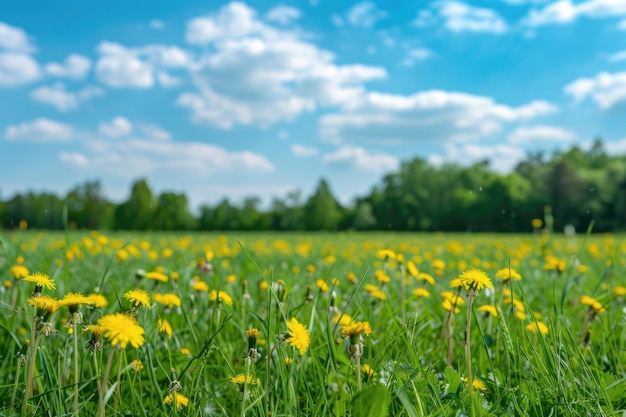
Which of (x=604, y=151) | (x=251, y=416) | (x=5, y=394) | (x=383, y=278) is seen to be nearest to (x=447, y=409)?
(x=251, y=416)

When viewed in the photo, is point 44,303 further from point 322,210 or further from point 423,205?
point 322,210

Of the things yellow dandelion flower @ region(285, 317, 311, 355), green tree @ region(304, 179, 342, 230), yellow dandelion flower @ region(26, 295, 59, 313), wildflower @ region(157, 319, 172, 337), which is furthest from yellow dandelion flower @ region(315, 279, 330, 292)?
green tree @ region(304, 179, 342, 230)

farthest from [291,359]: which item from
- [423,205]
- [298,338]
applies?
[423,205]

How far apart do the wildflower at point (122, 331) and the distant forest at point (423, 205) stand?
58.4ft

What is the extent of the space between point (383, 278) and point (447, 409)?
958 millimetres

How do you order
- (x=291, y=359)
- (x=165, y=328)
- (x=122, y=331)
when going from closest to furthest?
(x=122, y=331) → (x=291, y=359) → (x=165, y=328)

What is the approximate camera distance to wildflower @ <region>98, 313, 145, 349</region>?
824 millimetres

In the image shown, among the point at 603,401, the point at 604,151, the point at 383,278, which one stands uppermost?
the point at 604,151

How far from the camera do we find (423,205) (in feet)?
106

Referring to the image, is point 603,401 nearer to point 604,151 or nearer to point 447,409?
point 447,409

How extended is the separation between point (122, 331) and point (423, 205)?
32.2 meters

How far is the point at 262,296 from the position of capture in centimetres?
247

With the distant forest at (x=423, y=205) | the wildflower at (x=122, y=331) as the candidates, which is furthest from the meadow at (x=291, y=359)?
the distant forest at (x=423, y=205)

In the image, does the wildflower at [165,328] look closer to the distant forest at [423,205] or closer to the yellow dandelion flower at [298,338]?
the yellow dandelion flower at [298,338]
